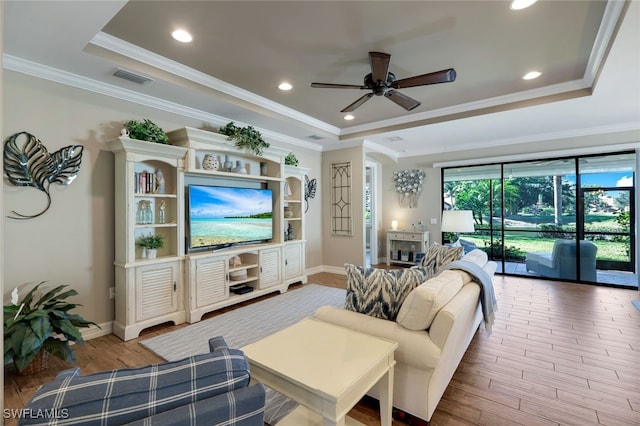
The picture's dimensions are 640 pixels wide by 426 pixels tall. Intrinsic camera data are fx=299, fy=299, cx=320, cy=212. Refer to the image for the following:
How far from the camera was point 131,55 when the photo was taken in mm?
2723

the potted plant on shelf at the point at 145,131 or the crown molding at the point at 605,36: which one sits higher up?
the crown molding at the point at 605,36

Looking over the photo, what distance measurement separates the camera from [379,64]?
2660 mm

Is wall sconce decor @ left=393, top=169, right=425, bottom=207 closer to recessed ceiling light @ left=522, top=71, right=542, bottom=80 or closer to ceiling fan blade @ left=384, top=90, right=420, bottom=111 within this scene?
recessed ceiling light @ left=522, top=71, right=542, bottom=80

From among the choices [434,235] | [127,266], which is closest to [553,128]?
[434,235]

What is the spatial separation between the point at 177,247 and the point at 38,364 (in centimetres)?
147

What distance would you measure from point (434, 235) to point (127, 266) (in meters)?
5.64

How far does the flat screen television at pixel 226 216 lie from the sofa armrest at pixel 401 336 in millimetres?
2338

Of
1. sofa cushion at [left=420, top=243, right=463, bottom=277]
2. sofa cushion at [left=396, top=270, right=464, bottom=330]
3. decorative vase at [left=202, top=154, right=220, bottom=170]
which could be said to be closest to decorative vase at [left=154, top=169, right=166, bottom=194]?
decorative vase at [left=202, top=154, right=220, bottom=170]

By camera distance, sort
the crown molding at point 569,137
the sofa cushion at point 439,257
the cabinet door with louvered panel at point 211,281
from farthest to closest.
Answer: the crown molding at point 569,137 < the cabinet door with louvered panel at point 211,281 < the sofa cushion at point 439,257

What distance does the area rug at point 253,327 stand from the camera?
216 cm

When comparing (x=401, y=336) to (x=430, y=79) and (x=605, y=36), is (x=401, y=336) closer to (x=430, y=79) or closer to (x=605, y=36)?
(x=430, y=79)

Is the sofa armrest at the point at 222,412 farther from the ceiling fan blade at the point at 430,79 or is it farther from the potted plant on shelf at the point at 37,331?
the ceiling fan blade at the point at 430,79

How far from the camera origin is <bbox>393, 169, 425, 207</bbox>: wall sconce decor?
6.63 metres

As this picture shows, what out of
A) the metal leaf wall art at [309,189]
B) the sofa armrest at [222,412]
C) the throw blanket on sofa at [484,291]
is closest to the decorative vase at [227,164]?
the metal leaf wall art at [309,189]
